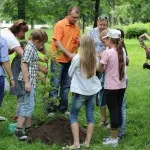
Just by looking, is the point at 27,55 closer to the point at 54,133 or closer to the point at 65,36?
the point at 54,133

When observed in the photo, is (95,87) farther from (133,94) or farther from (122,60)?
(133,94)

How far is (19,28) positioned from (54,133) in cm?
185

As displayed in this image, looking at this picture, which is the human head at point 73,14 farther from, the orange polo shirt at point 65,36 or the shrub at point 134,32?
the shrub at point 134,32

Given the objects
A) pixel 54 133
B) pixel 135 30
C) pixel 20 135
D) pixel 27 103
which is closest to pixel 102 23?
pixel 27 103

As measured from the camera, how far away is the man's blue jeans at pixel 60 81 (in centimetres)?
762

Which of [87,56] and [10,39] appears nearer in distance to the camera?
[87,56]

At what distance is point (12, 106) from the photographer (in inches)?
353

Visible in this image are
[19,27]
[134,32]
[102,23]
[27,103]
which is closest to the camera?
[27,103]

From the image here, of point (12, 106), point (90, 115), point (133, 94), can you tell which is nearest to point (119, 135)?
point (90, 115)

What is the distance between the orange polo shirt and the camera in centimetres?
769

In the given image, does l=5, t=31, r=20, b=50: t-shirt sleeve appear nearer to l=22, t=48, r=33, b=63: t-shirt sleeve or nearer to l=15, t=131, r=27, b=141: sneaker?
l=22, t=48, r=33, b=63: t-shirt sleeve

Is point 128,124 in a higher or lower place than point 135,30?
higher

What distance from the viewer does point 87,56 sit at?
577 cm

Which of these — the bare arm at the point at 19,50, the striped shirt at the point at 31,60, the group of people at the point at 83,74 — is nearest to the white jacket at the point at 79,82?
the group of people at the point at 83,74
